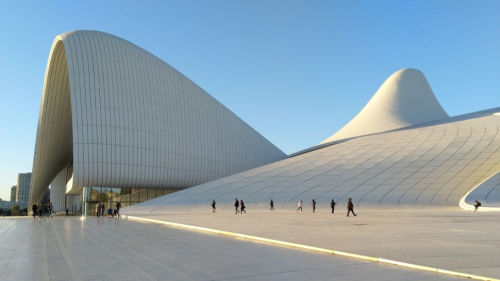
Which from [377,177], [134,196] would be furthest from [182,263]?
[134,196]

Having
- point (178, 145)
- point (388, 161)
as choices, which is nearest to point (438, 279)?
point (388, 161)

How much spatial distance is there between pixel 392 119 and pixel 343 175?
3085cm

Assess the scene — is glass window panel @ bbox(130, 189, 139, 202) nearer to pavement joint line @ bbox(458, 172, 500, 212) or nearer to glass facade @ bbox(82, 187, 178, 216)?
glass facade @ bbox(82, 187, 178, 216)

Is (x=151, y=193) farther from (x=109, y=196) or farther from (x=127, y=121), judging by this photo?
(x=127, y=121)

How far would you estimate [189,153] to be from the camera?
143ft

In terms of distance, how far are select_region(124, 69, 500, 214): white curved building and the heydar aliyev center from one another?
0.08 meters

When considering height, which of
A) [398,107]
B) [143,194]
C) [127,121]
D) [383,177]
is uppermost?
[398,107]

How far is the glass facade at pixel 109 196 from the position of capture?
37.0 m

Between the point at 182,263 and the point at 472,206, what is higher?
the point at 472,206

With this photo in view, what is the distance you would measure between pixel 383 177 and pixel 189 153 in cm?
2071

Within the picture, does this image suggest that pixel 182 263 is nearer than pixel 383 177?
Yes

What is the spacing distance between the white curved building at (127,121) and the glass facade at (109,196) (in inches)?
30.7

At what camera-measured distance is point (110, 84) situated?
37.6m

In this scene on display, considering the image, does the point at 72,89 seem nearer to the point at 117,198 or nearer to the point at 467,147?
the point at 117,198
